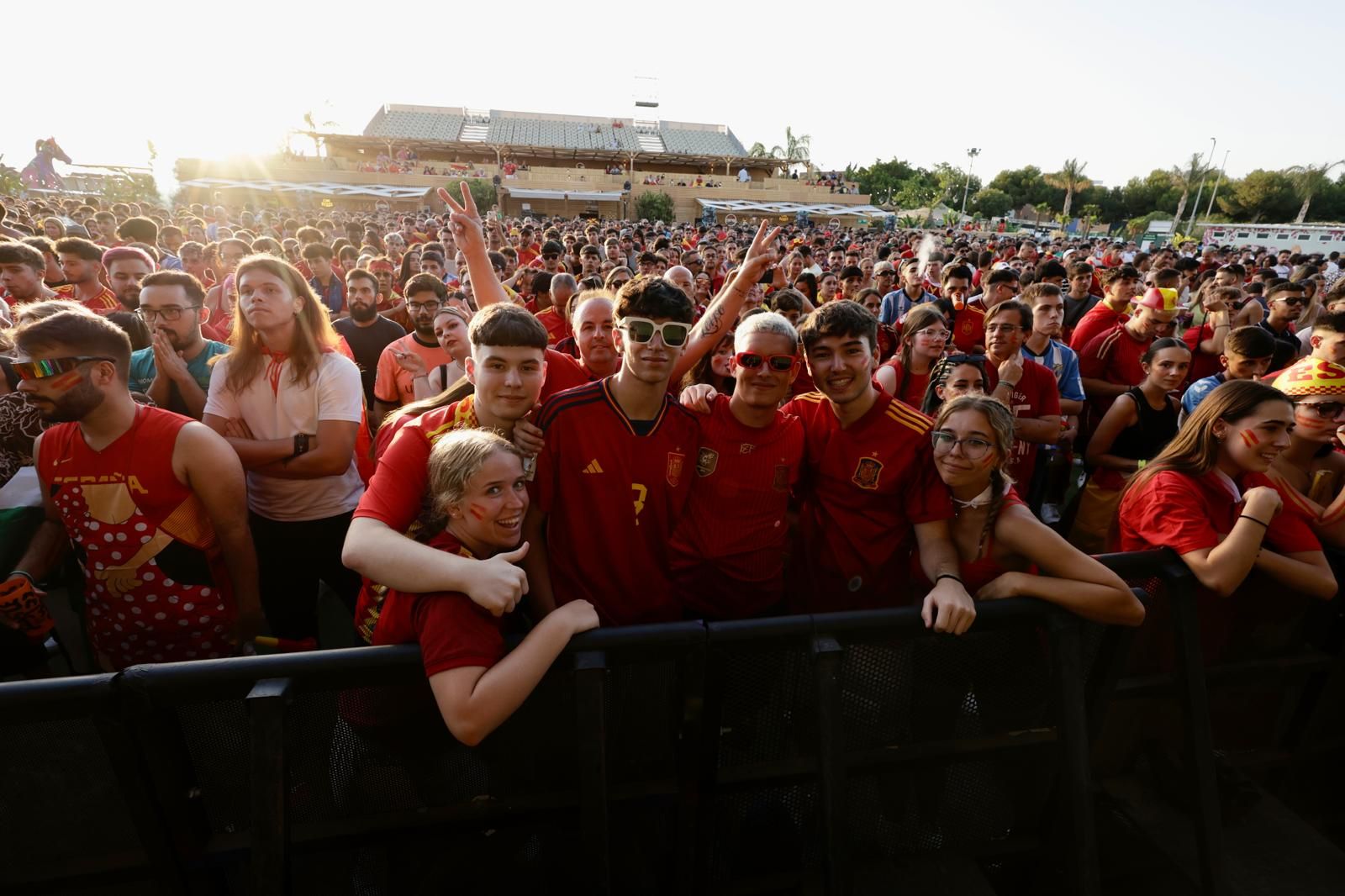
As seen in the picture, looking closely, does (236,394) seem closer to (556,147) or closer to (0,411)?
(0,411)

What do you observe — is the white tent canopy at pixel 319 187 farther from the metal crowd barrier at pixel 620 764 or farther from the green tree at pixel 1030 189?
the green tree at pixel 1030 189

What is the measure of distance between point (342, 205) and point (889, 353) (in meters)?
52.7

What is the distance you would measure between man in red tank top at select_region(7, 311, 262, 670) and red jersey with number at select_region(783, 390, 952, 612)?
241 cm

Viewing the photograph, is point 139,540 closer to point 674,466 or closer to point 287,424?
point 287,424

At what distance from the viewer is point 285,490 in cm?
308

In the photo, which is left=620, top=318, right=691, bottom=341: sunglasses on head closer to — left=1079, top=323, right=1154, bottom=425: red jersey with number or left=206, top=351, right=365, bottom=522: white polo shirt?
left=206, top=351, right=365, bottom=522: white polo shirt

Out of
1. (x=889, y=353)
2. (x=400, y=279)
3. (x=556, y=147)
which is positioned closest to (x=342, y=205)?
(x=556, y=147)

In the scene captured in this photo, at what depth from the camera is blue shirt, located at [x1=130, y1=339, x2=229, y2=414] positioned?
352cm

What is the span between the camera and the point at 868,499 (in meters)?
2.51

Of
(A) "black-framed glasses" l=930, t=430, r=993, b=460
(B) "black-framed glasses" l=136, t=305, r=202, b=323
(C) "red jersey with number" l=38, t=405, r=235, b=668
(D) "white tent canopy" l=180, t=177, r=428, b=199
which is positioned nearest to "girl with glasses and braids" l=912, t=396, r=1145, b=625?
(A) "black-framed glasses" l=930, t=430, r=993, b=460

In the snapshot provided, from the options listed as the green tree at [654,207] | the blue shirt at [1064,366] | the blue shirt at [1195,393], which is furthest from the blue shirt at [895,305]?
the green tree at [654,207]

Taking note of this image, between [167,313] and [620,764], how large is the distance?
346 cm

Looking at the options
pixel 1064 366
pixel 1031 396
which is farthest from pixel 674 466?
pixel 1064 366

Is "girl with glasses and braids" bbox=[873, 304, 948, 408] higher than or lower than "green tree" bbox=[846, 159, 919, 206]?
lower
